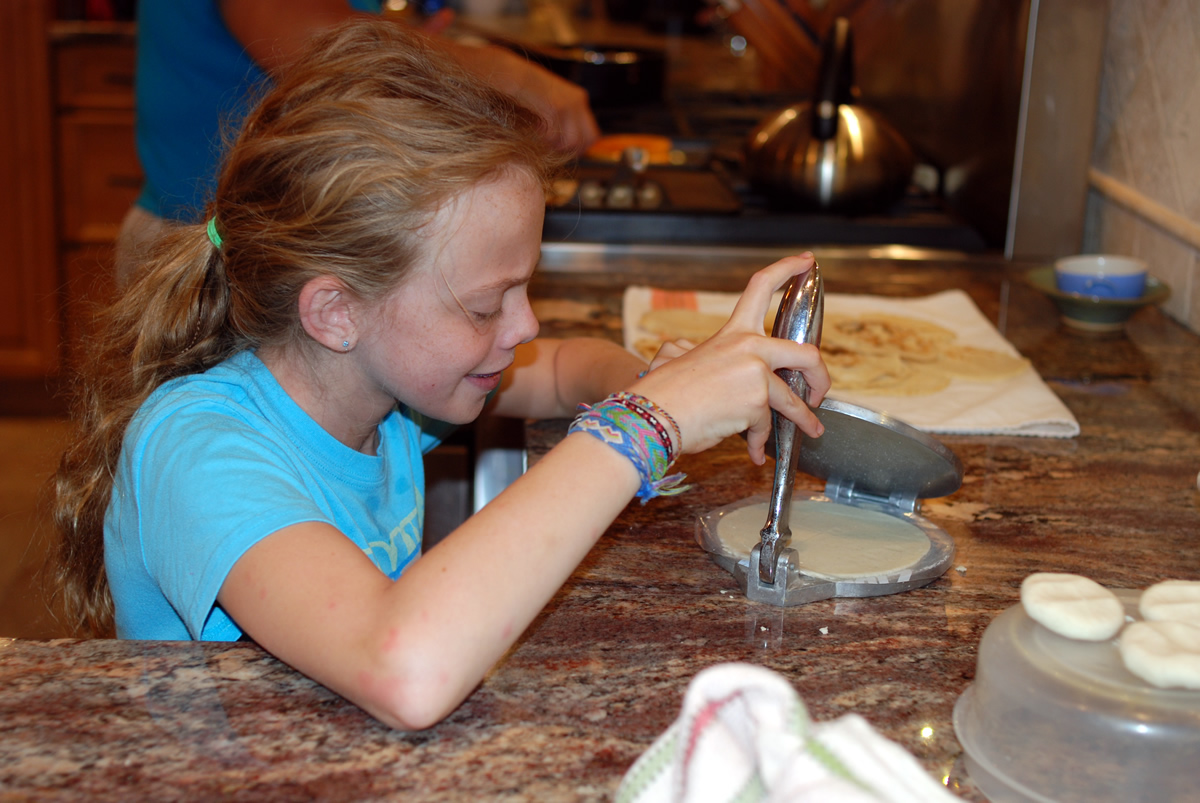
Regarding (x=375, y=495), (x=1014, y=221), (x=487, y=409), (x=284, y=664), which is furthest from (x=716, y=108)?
(x=284, y=664)

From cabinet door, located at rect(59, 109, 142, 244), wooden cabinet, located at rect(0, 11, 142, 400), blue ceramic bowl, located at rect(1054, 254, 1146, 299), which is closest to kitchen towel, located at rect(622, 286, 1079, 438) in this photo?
blue ceramic bowl, located at rect(1054, 254, 1146, 299)

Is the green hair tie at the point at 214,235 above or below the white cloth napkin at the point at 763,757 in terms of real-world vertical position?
above

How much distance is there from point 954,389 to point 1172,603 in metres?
0.67

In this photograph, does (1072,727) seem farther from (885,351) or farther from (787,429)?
(885,351)

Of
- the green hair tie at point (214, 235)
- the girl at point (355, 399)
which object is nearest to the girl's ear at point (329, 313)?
the girl at point (355, 399)

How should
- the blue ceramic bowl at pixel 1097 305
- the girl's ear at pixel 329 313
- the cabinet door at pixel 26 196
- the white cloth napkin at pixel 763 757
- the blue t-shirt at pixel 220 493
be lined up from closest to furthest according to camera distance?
the white cloth napkin at pixel 763 757
the blue t-shirt at pixel 220 493
the girl's ear at pixel 329 313
the blue ceramic bowl at pixel 1097 305
the cabinet door at pixel 26 196

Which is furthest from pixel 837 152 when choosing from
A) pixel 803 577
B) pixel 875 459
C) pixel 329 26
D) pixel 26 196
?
pixel 26 196

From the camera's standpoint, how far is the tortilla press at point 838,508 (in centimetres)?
78

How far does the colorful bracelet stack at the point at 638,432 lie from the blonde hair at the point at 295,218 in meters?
0.21

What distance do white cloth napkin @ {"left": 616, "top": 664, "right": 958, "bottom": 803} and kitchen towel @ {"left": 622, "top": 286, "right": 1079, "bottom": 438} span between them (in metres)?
0.58

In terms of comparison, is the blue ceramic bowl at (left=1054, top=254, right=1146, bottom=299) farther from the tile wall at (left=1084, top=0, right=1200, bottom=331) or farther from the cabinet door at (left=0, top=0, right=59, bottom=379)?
the cabinet door at (left=0, top=0, right=59, bottom=379)

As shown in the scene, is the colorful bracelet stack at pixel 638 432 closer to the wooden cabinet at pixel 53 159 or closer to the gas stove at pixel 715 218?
the gas stove at pixel 715 218

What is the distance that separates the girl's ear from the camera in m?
0.88

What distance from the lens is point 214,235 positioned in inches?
36.6
